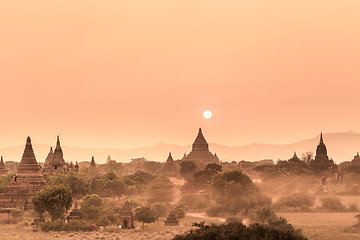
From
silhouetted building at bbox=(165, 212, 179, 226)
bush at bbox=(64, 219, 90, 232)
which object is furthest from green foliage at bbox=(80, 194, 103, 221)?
Answer: silhouetted building at bbox=(165, 212, 179, 226)

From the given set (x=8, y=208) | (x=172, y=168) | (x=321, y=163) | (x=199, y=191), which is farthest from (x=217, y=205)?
(x=172, y=168)

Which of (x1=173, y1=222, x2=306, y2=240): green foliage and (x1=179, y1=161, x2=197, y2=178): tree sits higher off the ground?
(x1=179, y1=161, x2=197, y2=178): tree

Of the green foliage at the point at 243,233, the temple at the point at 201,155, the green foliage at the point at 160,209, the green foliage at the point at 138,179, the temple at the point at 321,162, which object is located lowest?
the green foliage at the point at 243,233

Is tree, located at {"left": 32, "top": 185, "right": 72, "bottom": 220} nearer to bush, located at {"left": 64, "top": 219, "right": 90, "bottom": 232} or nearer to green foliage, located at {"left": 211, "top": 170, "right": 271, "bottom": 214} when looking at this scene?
bush, located at {"left": 64, "top": 219, "right": 90, "bottom": 232}

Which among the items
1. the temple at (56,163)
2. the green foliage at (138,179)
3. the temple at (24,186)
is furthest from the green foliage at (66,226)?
the temple at (56,163)

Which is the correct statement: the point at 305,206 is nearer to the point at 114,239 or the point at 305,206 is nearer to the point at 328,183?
the point at 114,239

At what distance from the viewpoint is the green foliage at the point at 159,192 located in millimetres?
97569

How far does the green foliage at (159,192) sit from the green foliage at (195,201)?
9.68ft

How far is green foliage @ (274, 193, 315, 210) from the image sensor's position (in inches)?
3472

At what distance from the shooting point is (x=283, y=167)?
448 ft

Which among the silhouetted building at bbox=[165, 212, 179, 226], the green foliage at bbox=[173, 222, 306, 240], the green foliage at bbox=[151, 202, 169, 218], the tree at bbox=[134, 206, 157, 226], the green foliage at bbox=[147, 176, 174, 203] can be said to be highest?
the green foliage at bbox=[147, 176, 174, 203]

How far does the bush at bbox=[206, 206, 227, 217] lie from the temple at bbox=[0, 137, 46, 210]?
25.2m

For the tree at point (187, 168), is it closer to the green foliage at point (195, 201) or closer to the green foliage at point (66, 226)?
the green foliage at point (195, 201)

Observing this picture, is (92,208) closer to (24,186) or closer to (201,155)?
(24,186)
